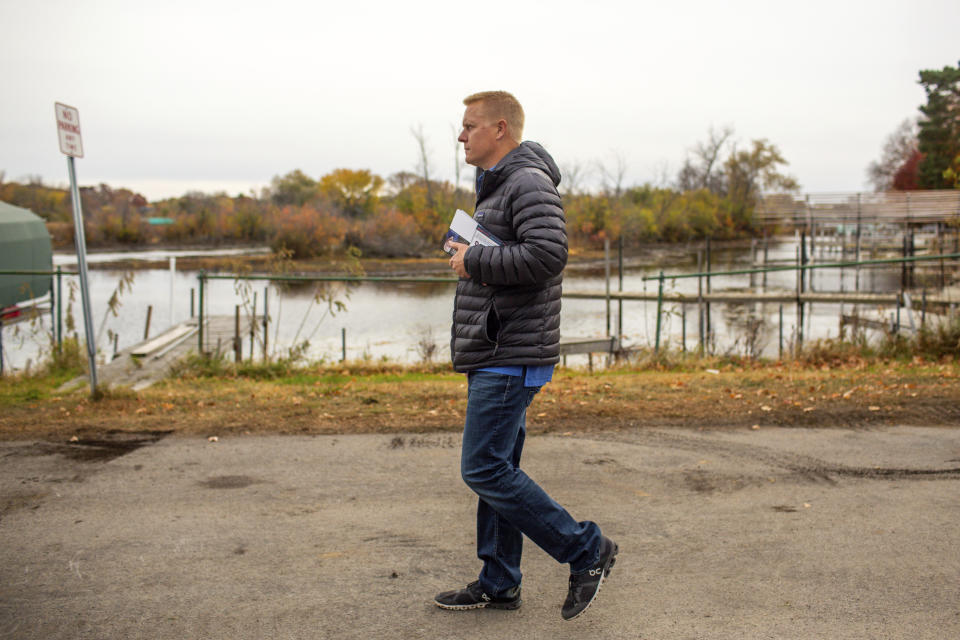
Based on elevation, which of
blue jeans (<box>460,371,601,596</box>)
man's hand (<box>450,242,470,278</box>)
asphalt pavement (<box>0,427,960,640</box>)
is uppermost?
man's hand (<box>450,242,470,278</box>)

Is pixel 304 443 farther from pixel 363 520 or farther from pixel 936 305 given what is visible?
pixel 936 305

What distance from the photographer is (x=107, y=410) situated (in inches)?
305

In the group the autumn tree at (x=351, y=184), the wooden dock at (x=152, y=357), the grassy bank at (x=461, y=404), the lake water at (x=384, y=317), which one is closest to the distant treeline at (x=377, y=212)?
the autumn tree at (x=351, y=184)

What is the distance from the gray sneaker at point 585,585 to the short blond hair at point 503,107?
1751 millimetres

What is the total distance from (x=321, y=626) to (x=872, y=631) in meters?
2.22

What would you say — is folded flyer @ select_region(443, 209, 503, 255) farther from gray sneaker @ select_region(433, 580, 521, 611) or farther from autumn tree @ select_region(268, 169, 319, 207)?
autumn tree @ select_region(268, 169, 319, 207)

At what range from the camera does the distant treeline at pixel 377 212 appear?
5903 cm

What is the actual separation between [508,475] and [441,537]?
1.22 metres

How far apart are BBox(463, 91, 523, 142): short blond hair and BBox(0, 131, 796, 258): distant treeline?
5312cm

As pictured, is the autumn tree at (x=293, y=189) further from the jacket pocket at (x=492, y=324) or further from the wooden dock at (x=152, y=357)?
the jacket pocket at (x=492, y=324)

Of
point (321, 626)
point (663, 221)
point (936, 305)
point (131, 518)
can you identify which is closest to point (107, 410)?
point (131, 518)

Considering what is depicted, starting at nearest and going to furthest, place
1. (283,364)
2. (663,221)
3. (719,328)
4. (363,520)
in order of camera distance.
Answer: (363,520), (283,364), (719,328), (663,221)

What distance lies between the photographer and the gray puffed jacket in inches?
124

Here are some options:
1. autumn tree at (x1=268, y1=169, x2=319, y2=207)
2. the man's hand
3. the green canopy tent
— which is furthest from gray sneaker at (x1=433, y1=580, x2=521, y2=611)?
autumn tree at (x1=268, y1=169, x2=319, y2=207)
